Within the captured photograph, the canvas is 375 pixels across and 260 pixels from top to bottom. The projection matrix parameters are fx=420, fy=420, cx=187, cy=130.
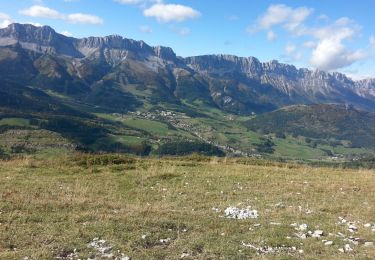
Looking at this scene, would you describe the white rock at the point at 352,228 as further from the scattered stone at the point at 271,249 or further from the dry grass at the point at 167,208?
the scattered stone at the point at 271,249

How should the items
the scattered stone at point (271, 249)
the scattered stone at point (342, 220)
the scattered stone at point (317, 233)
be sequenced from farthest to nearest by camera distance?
the scattered stone at point (342, 220), the scattered stone at point (317, 233), the scattered stone at point (271, 249)

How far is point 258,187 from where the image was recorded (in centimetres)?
2369

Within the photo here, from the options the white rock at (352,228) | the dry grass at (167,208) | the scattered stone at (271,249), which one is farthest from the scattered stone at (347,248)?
the white rock at (352,228)

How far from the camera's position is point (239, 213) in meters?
17.1

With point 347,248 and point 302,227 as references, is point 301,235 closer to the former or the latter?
point 302,227

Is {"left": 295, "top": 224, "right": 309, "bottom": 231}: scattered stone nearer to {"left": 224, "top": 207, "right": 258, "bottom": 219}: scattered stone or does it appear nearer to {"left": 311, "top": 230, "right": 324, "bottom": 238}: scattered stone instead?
{"left": 311, "top": 230, "right": 324, "bottom": 238}: scattered stone

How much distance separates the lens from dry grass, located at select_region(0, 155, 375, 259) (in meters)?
12.6

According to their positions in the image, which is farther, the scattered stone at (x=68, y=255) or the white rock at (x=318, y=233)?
the white rock at (x=318, y=233)

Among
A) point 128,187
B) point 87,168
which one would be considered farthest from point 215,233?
point 87,168

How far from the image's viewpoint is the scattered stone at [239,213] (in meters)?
16.8

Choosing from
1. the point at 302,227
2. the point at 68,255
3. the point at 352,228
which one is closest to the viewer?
the point at 68,255

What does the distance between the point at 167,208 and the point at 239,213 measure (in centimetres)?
302

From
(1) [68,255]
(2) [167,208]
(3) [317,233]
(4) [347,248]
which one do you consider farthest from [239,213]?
(1) [68,255]

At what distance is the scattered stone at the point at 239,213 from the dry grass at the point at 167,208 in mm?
293
